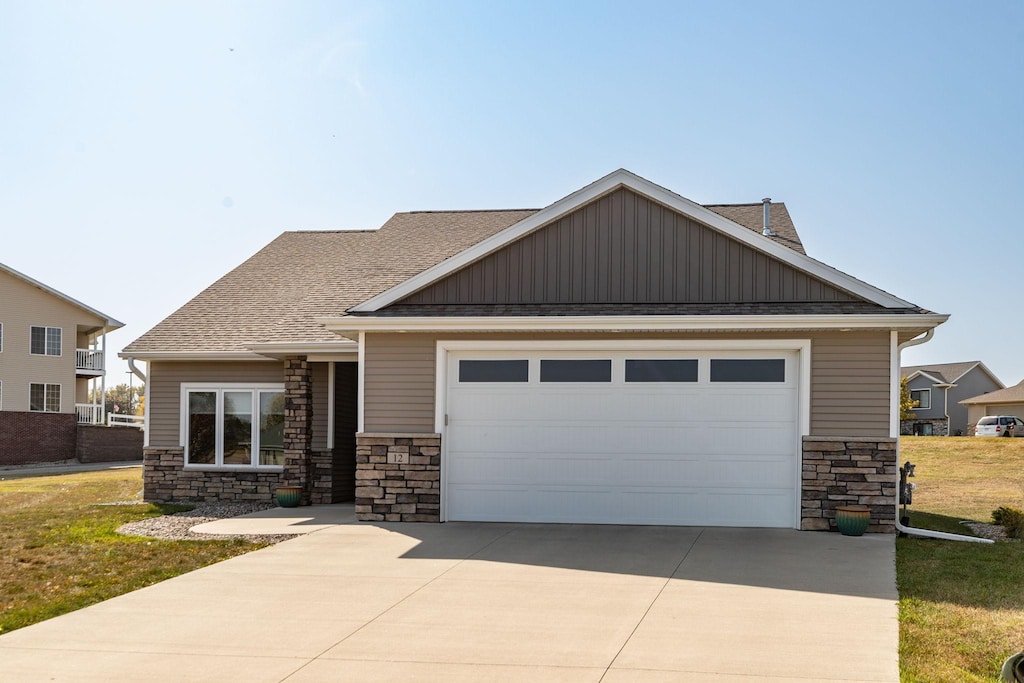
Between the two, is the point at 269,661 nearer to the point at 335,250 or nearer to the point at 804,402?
the point at 804,402

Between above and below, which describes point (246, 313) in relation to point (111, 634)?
above

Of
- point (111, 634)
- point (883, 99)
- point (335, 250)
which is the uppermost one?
point (883, 99)

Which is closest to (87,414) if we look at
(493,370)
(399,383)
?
(399,383)

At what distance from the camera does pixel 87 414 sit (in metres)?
42.2

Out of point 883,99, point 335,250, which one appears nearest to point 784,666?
point 883,99

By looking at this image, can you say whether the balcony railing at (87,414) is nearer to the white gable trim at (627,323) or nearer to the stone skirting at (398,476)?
the stone skirting at (398,476)

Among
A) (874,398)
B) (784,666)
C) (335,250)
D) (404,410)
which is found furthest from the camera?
(335,250)

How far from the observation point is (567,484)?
1320 cm

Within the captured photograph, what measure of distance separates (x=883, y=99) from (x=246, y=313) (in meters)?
11.7

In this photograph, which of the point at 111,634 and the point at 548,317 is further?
the point at 548,317

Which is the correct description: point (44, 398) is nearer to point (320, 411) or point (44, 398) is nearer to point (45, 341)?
point (45, 341)

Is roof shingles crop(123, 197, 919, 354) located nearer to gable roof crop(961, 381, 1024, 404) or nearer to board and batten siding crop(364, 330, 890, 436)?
board and batten siding crop(364, 330, 890, 436)

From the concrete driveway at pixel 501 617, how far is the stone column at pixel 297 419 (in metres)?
4.70

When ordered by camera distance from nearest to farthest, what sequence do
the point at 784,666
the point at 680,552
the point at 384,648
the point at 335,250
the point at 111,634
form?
1. the point at 784,666
2. the point at 384,648
3. the point at 111,634
4. the point at 680,552
5. the point at 335,250
